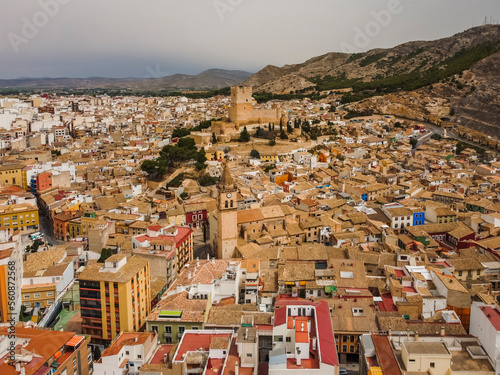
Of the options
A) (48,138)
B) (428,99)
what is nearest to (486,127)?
(428,99)

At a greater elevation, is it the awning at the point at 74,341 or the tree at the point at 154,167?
the tree at the point at 154,167

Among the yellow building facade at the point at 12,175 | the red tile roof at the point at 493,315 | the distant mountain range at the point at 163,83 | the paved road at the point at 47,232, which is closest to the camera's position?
the red tile roof at the point at 493,315

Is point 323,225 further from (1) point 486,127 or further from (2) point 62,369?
(1) point 486,127

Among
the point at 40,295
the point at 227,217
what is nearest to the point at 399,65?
the point at 227,217

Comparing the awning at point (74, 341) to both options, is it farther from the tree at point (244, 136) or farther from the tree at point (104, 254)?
the tree at point (244, 136)

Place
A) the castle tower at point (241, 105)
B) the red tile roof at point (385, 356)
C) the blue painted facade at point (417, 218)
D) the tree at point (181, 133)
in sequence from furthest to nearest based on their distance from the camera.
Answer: the tree at point (181, 133)
the castle tower at point (241, 105)
the blue painted facade at point (417, 218)
the red tile roof at point (385, 356)

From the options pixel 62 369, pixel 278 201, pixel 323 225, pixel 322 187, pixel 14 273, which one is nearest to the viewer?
pixel 62 369

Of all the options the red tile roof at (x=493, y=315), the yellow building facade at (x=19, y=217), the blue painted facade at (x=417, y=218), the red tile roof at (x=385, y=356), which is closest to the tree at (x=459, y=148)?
the blue painted facade at (x=417, y=218)

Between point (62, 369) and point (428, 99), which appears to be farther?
point (428, 99)

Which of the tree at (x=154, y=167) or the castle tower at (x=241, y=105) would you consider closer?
the tree at (x=154, y=167)
